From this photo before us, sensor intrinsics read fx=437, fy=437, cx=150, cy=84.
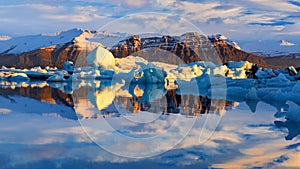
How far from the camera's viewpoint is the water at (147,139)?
3930 millimetres

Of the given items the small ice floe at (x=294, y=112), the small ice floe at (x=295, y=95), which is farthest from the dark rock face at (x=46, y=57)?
the small ice floe at (x=294, y=112)

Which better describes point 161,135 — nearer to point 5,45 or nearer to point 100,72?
point 100,72

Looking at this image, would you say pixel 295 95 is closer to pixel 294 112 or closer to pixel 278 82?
pixel 294 112

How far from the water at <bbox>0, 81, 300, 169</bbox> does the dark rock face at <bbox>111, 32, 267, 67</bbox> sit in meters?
32.4

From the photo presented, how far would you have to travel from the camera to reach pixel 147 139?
17.1 feet

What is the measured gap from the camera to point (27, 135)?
17.5ft

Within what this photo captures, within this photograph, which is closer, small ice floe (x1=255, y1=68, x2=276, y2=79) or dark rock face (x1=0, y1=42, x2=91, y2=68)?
small ice floe (x1=255, y1=68, x2=276, y2=79)

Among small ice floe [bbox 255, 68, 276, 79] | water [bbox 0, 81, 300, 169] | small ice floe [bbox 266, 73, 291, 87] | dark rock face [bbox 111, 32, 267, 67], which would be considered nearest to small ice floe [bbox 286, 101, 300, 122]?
water [bbox 0, 81, 300, 169]

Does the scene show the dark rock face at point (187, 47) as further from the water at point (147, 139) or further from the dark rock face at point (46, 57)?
the water at point (147, 139)

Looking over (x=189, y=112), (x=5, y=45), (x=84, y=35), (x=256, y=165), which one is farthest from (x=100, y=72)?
(x=5, y=45)

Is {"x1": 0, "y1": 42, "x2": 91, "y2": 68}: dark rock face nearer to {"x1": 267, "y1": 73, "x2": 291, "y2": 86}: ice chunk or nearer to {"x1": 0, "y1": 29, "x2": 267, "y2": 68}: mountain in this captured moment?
{"x1": 0, "y1": 29, "x2": 267, "y2": 68}: mountain

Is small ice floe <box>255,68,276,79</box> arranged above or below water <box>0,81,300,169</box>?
below

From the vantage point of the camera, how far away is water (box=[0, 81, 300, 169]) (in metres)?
3.93

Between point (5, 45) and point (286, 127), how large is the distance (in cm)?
10057
